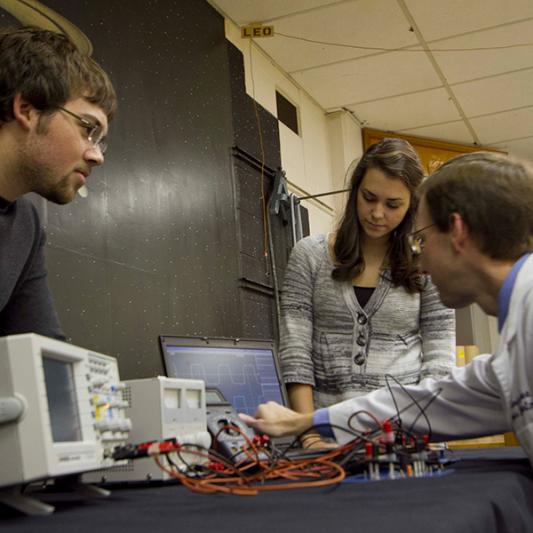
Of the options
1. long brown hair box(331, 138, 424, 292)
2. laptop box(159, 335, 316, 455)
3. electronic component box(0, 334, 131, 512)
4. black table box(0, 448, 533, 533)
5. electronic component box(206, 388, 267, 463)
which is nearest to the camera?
black table box(0, 448, 533, 533)

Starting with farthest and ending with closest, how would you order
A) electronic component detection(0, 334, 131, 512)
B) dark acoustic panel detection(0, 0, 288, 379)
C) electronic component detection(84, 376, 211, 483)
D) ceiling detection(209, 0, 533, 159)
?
ceiling detection(209, 0, 533, 159)
dark acoustic panel detection(0, 0, 288, 379)
electronic component detection(84, 376, 211, 483)
electronic component detection(0, 334, 131, 512)

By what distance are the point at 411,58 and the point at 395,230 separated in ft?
8.40

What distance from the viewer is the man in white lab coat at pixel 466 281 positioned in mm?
1264

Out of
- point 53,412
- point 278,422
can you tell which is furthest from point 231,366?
point 53,412

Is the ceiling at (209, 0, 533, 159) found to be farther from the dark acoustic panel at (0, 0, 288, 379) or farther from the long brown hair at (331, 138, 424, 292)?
the long brown hair at (331, 138, 424, 292)

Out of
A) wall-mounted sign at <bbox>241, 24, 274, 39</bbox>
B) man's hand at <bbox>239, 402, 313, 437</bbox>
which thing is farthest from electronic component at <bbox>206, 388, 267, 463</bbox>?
wall-mounted sign at <bbox>241, 24, 274, 39</bbox>

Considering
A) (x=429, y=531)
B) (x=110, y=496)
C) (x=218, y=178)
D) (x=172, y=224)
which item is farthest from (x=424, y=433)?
(x=218, y=178)

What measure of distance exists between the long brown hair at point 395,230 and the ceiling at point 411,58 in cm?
193

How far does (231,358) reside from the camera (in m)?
1.76

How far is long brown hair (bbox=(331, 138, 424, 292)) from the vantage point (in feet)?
5.98

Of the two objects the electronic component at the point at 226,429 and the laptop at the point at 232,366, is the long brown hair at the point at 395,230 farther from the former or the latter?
the electronic component at the point at 226,429

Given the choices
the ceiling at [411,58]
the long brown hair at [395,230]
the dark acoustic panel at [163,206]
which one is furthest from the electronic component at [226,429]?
the ceiling at [411,58]

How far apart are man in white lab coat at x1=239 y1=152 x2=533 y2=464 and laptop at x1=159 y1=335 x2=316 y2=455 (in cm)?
26

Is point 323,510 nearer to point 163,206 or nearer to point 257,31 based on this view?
point 163,206
